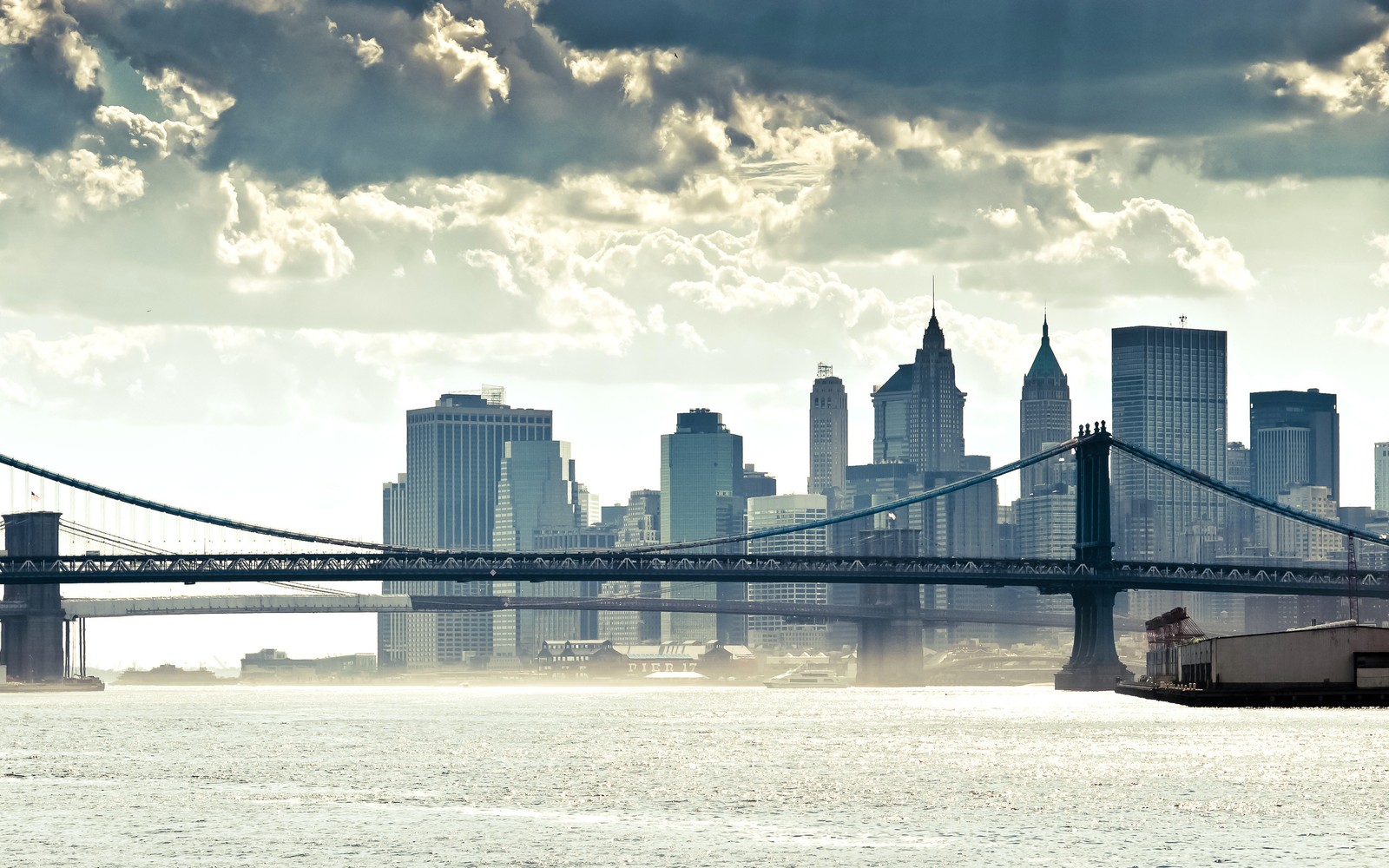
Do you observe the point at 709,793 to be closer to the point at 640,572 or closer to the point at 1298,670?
the point at 1298,670

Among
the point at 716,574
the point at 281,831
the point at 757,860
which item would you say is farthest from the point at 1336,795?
the point at 716,574

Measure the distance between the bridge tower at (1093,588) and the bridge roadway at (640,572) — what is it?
0.97 m

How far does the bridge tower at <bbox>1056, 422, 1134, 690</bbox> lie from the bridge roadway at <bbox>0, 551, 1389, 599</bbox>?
968 mm

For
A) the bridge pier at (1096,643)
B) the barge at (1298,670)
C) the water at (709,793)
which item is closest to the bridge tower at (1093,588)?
the bridge pier at (1096,643)

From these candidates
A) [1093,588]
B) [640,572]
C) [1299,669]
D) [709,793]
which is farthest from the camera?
[640,572]

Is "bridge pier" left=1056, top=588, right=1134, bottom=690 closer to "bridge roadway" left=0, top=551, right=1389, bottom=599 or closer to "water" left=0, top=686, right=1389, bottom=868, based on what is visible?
"bridge roadway" left=0, top=551, right=1389, bottom=599

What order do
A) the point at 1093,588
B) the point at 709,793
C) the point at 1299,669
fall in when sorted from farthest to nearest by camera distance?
1. the point at 1093,588
2. the point at 1299,669
3. the point at 709,793

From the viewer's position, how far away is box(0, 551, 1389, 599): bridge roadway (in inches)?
6171

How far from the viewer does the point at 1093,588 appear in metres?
166

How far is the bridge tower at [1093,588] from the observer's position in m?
166

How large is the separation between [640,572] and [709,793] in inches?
4068

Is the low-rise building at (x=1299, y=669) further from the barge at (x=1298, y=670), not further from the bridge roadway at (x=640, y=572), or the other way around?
the bridge roadway at (x=640, y=572)

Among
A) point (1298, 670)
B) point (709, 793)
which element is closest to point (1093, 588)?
point (1298, 670)

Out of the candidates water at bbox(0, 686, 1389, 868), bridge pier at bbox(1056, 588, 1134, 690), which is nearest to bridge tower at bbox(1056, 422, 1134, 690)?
bridge pier at bbox(1056, 588, 1134, 690)
